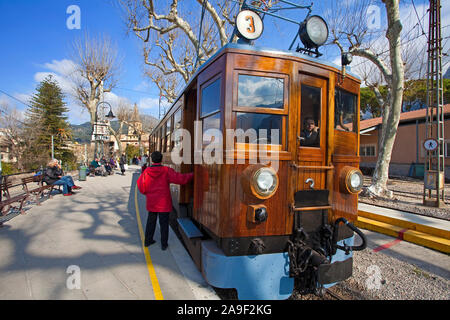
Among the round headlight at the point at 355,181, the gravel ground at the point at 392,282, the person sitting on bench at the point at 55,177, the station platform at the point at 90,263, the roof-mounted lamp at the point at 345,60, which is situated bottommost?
the gravel ground at the point at 392,282

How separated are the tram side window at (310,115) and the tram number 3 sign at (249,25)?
0.86 m

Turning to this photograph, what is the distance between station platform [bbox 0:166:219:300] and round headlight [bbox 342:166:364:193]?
206 centimetres

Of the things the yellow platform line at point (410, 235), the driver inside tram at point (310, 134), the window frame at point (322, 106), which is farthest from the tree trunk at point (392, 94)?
the driver inside tram at point (310, 134)

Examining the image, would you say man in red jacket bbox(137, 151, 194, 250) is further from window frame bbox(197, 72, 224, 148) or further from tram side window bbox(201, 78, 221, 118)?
tram side window bbox(201, 78, 221, 118)

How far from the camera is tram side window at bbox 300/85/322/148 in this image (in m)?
3.00

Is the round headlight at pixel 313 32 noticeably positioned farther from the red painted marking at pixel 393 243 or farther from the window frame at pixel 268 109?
the red painted marking at pixel 393 243

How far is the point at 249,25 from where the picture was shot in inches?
117

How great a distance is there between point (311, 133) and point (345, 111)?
0.77 m

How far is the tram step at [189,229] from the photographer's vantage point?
10.8 feet

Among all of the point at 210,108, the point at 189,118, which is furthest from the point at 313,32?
the point at 189,118

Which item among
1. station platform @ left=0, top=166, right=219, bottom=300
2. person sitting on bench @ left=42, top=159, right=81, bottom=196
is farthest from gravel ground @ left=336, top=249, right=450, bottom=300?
person sitting on bench @ left=42, top=159, right=81, bottom=196

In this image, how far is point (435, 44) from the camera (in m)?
7.85
